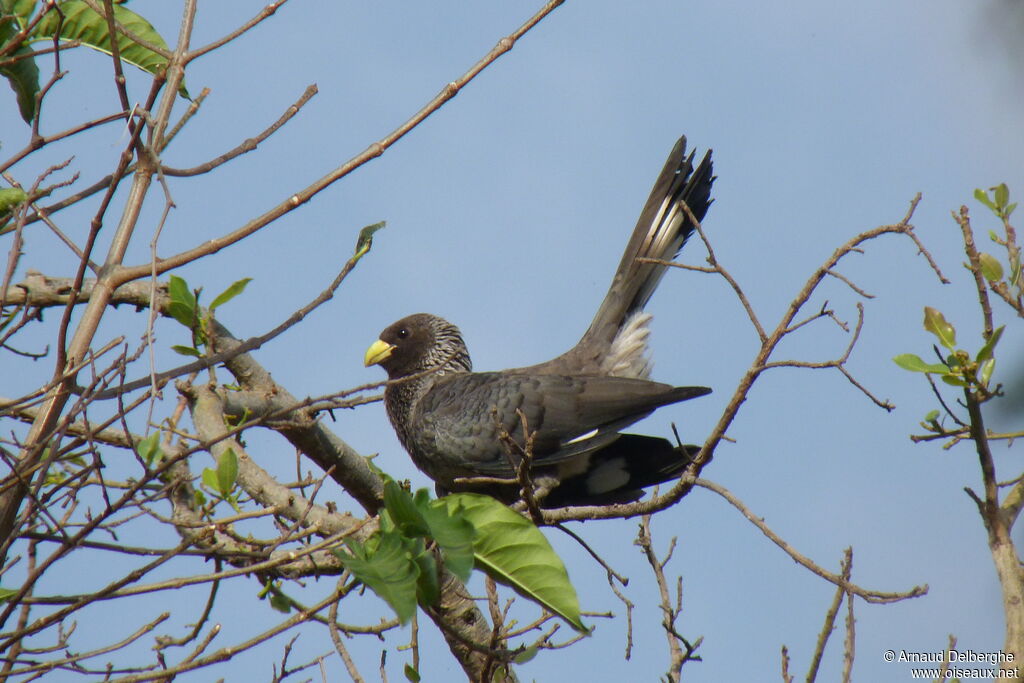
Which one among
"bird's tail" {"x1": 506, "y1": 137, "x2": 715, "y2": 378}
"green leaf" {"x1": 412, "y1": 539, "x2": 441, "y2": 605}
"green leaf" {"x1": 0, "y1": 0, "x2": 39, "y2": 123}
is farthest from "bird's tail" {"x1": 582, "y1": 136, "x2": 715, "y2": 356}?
"green leaf" {"x1": 412, "y1": 539, "x2": 441, "y2": 605}

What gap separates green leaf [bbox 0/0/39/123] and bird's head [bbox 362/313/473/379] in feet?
10.7

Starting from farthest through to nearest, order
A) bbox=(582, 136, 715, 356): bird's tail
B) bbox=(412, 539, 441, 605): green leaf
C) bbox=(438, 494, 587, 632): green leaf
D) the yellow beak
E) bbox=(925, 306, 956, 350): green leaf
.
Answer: the yellow beak, bbox=(582, 136, 715, 356): bird's tail, bbox=(925, 306, 956, 350): green leaf, bbox=(438, 494, 587, 632): green leaf, bbox=(412, 539, 441, 605): green leaf

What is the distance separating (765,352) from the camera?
9.18ft

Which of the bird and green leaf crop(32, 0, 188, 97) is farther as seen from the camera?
the bird

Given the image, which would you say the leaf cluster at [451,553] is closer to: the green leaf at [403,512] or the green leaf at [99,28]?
the green leaf at [403,512]

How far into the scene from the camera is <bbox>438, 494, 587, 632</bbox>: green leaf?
2.13 meters

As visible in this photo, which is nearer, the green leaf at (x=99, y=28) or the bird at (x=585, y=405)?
the green leaf at (x=99, y=28)

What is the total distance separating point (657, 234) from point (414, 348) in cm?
167

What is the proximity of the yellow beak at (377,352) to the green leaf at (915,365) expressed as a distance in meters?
3.74

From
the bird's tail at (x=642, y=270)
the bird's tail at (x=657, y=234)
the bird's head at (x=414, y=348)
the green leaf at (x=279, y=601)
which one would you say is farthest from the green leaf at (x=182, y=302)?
the bird's head at (x=414, y=348)

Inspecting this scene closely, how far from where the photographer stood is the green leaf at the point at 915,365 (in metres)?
2.73

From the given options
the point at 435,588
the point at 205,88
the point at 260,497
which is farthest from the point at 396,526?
the point at 260,497

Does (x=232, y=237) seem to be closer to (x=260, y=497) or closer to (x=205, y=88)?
(x=205, y=88)

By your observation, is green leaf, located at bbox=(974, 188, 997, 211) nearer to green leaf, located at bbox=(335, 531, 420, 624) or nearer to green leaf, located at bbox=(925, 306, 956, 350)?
green leaf, located at bbox=(925, 306, 956, 350)
